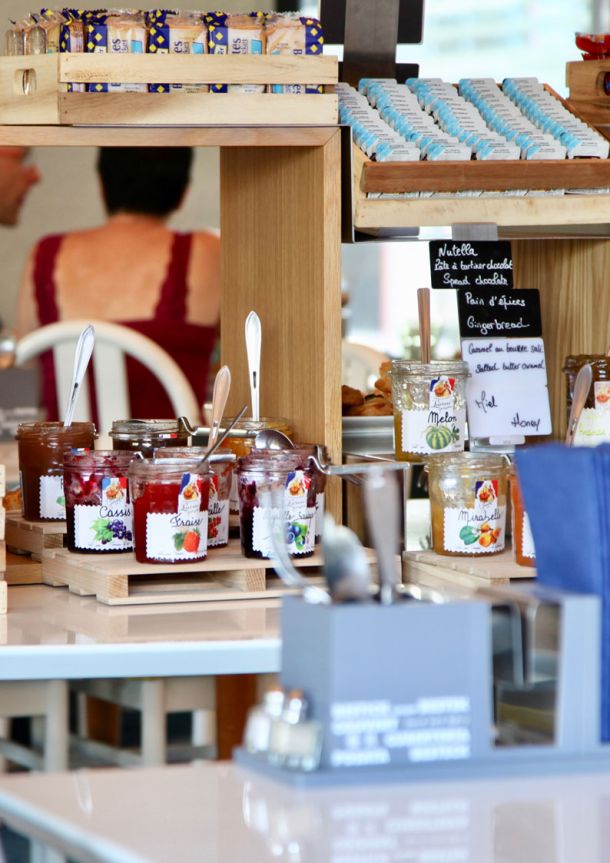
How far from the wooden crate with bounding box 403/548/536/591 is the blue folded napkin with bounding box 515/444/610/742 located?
20.1 inches

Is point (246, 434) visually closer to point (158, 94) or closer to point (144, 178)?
point (158, 94)

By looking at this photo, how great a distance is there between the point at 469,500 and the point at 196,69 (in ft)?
2.13

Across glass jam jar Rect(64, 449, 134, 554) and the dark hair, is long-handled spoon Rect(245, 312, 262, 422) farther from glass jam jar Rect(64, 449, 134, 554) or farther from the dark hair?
the dark hair

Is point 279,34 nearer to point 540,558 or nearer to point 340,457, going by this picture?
point 340,457

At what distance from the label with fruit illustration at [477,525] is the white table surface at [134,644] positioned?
0.90 ft

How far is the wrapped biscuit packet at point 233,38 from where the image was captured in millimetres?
1913

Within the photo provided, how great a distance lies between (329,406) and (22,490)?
0.45 metres

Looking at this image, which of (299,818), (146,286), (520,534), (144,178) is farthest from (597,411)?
(144,178)

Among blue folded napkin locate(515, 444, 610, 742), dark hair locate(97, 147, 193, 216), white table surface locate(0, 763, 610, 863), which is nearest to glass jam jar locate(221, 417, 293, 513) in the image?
blue folded napkin locate(515, 444, 610, 742)

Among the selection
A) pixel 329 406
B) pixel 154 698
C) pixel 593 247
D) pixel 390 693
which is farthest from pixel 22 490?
pixel 390 693

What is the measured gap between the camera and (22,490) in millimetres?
2055

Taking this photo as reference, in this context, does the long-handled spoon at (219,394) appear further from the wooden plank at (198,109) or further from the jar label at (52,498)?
the wooden plank at (198,109)

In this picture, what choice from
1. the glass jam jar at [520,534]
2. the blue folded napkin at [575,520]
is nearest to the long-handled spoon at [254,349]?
the glass jam jar at [520,534]

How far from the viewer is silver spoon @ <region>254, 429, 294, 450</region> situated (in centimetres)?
195
